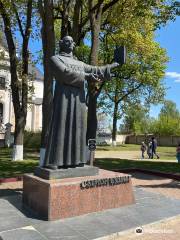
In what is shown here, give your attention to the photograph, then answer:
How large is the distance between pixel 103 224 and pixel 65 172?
1384 mm

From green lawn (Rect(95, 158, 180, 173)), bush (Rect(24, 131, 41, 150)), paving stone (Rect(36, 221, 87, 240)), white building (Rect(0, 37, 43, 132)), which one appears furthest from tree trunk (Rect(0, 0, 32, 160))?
white building (Rect(0, 37, 43, 132))

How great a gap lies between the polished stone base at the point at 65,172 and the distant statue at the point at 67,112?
140 millimetres

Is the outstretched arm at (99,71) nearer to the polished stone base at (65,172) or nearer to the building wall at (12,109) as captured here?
the polished stone base at (65,172)

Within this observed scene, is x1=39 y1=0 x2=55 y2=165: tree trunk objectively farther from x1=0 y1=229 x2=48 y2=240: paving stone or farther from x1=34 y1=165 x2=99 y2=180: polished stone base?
x1=0 y1=229 x2=48 y2=240: paving stone

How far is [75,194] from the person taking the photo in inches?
285

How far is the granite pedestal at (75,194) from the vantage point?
7.03 metres

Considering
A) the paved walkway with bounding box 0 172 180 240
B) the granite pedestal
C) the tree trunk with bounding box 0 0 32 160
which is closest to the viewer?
the paved walkway with bounding box 0 172 180 240

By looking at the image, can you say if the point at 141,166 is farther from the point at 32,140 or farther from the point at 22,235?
the point at 32,140

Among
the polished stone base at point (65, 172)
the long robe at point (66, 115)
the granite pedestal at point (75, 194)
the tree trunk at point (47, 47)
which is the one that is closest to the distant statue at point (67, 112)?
the long robe at point (66, 115)

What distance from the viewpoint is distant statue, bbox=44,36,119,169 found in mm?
7715

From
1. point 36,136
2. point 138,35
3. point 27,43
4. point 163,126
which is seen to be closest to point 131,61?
point 138,35

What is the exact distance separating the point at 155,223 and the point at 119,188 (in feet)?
3.95

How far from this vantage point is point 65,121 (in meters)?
7.82

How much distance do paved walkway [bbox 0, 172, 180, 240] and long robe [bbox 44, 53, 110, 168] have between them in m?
1.26
